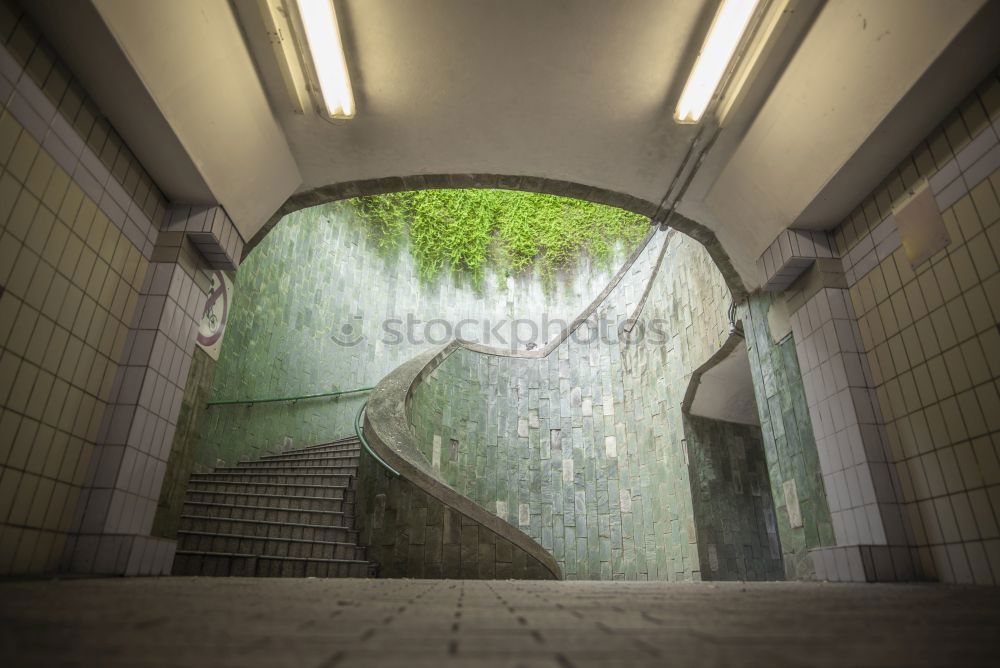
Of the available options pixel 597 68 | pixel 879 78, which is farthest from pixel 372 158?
pixel 879 78

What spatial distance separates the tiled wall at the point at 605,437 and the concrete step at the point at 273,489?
2.24 m

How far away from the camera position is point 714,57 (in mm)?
3609

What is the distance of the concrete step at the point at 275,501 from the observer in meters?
6.03

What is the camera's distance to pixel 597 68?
12.8 ft

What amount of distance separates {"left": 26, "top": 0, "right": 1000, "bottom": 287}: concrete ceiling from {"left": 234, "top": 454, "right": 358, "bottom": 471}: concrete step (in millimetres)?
3658

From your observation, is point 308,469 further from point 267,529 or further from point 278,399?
point 278,399

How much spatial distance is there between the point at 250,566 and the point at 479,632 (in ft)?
14.2

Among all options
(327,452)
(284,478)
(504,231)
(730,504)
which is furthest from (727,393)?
(504,231)

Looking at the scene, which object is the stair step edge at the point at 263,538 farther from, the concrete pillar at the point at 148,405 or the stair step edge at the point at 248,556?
the concrete pillar at the point at 148,405

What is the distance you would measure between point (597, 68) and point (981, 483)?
331 cm

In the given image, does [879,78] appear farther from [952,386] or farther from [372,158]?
[372,158]

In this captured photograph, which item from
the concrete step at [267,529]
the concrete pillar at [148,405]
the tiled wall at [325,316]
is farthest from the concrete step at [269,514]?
the tiled wall at [325,316]

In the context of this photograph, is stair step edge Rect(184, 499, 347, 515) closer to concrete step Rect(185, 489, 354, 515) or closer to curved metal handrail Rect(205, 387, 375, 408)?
concrete step Rect(185, 489, 354, 515)

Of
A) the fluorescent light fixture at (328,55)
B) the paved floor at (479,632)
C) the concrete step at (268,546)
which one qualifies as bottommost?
the paved floor at (479,632)
